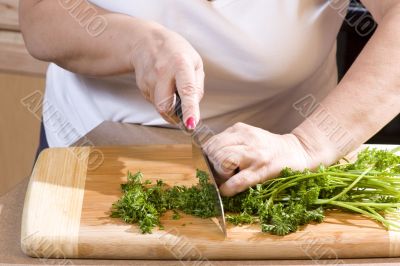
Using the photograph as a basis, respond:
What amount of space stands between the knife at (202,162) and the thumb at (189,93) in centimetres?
2

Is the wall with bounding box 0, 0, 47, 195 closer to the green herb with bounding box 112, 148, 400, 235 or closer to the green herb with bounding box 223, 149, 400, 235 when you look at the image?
the green herb with bounding box 112, 148, 400, 235

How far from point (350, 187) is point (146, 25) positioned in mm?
481

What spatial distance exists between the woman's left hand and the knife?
0.07ft

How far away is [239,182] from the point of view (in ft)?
4.27

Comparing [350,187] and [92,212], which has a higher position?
[350,187]

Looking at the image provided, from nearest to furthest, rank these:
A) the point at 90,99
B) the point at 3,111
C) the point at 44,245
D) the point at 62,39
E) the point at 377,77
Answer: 1. the point at 44,245
2. the point at 377,77
3. the point at 62,39
4. the point at 90,99
5. the point at 3,111

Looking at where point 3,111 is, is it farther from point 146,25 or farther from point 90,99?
point 146,25

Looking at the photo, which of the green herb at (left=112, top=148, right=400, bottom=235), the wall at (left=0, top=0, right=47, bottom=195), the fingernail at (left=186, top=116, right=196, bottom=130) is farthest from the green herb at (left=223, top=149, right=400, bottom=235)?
the wall at (left=0, top=0, right=47, bottom=195)

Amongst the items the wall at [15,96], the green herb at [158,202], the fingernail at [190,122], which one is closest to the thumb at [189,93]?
the fingernail at [190,122]

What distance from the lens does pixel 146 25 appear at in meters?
1.45

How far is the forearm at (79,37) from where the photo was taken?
1.47m

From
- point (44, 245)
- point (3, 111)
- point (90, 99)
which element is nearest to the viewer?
point (44, 245)

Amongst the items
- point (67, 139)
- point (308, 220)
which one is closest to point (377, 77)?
point (308, 220)

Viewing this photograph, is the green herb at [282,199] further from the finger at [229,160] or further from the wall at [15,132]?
the wall at [15,132]
